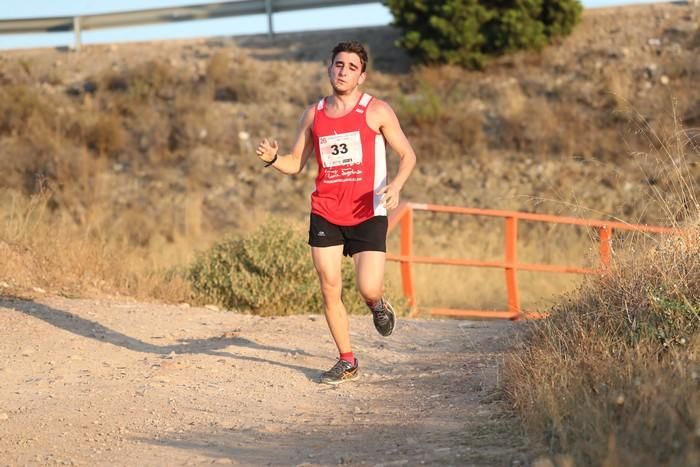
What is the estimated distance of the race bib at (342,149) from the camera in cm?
770

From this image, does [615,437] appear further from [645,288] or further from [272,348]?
[272,348]

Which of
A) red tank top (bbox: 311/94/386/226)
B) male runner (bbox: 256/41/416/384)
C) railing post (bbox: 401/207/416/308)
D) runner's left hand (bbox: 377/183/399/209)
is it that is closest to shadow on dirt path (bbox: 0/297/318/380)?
male runner (bbox: 256/41/416/384)

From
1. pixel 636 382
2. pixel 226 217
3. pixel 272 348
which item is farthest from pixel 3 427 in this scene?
pixel 226 217

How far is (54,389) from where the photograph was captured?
25.3 ft

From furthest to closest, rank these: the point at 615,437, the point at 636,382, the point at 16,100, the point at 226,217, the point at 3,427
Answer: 1. the point at 16,100
2. the point at 226,217
3. the point at 3,427
4. the point at 636,382
5. the point at 615,437

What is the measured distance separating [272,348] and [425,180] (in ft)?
48.9

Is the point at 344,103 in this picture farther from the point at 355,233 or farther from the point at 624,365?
the point at 624,365

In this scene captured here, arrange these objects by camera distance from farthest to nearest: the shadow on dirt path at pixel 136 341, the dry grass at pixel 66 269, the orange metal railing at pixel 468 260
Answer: the orange metal railing at pixel 468 260 → the dry grass at pixel 66 269 → the shadow on dirt path at pixel 136 341

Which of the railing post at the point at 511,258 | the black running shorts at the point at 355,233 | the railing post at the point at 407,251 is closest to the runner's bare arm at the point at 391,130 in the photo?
the black running shorts at the point at 355,233

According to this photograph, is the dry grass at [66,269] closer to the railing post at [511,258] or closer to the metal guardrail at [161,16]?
the railing post at [511,258]

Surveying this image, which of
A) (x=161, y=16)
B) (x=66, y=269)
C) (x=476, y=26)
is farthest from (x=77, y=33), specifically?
(x=66, y=269)

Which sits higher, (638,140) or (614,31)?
(614,31)

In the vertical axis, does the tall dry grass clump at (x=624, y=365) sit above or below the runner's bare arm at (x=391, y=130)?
below

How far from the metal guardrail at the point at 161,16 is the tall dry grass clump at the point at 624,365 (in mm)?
20215
